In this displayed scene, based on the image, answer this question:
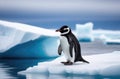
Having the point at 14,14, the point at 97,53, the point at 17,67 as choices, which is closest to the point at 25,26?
the point at 14,14

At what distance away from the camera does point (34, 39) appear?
3963 mm

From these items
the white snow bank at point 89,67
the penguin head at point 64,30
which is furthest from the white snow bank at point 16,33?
the white snow bank at point 89,67

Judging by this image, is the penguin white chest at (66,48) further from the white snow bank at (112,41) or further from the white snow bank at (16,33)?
the white snow bank at (112,41)

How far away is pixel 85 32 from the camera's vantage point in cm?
388

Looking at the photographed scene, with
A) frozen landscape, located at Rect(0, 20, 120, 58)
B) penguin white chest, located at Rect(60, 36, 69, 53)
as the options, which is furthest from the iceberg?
penguin white chest, located at Rect(60, 36, 69, 53)

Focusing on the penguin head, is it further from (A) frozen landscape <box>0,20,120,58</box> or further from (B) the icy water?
(B) the icy water

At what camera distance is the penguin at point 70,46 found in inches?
146

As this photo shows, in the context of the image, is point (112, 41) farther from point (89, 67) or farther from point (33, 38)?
point (33, 38)

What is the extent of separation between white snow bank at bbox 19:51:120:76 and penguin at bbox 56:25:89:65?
0.21ft

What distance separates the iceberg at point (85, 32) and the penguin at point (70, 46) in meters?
0.09

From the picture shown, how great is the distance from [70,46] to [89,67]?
31cm

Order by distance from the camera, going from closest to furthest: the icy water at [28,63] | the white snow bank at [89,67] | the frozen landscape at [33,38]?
1. the white snow bank at [89,67]
2. the icy water at [28,63]
3. the frozen landscape at [33,38]

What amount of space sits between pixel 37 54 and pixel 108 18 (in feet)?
2.47

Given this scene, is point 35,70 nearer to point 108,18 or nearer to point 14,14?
point 14,14
